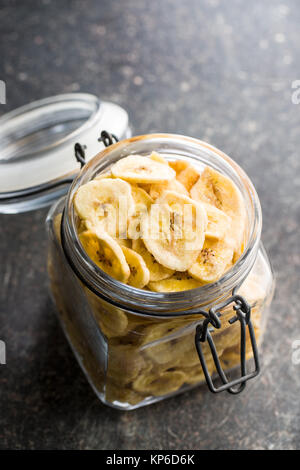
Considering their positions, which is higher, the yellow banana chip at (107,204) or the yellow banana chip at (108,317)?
the yellow banana chip at (107,204)

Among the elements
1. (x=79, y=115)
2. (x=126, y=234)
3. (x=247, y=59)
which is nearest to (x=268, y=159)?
(x=247, y=59)

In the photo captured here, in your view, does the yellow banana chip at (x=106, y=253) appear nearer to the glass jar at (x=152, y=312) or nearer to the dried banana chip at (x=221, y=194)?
the glass jar at (x=152, y=312)

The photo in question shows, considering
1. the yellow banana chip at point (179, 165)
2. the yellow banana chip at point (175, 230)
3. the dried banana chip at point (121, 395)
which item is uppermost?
the yellow banana chip at point (179, 165)

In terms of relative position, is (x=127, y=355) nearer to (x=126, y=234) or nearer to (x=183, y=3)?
(x=126, y=234)

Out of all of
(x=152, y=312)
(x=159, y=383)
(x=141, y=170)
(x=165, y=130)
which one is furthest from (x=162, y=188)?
(x=165, y=130)

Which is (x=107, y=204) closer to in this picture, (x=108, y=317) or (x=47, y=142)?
(x=108, y=317)

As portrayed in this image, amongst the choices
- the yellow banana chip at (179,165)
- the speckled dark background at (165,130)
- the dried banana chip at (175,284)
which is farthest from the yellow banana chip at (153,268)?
the speckled dark background at (165,130)
